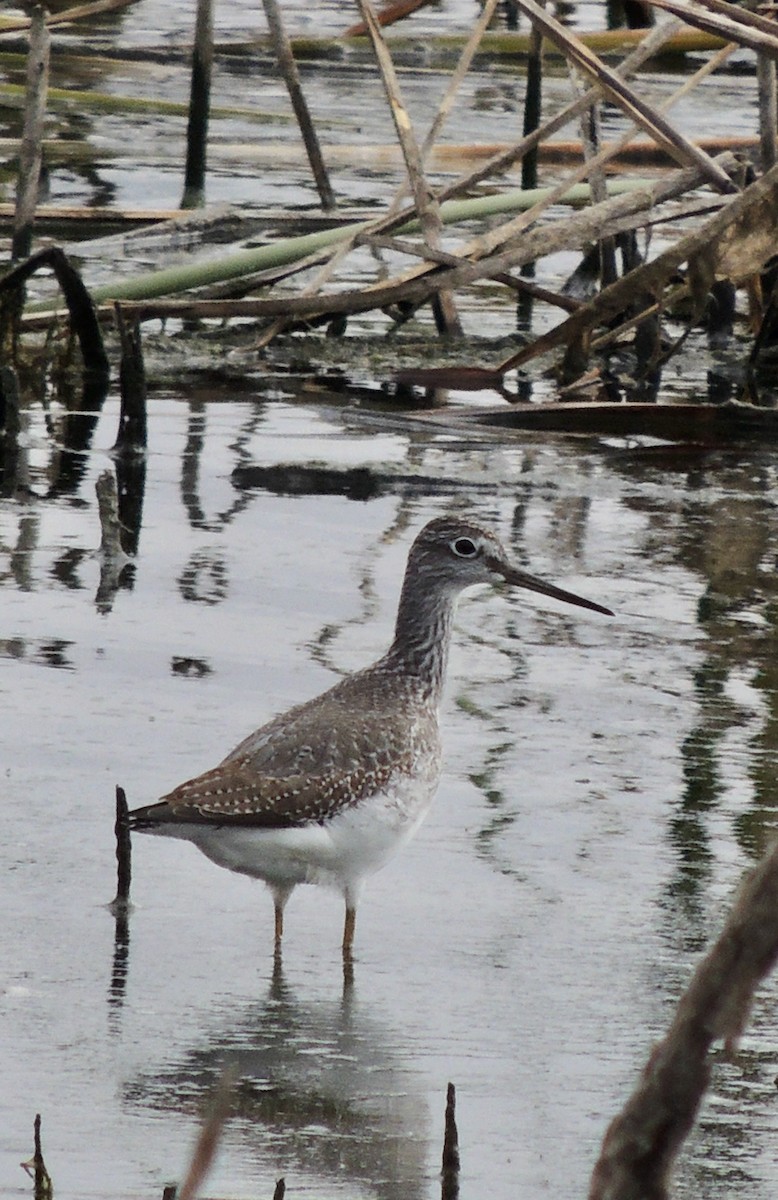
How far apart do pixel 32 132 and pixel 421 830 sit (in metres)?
4.77

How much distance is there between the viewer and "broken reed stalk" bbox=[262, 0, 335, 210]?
1184cm

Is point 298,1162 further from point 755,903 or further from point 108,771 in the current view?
point 755,903

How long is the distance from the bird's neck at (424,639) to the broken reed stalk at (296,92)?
6.59 meters

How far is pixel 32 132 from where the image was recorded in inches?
361

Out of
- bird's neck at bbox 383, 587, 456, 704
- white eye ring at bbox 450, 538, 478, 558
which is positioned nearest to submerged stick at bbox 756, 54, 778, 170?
white eye ring at bbox 450, 538, 478, 558

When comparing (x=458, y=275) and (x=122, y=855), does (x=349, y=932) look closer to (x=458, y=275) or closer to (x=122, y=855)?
(x=122, y=855)

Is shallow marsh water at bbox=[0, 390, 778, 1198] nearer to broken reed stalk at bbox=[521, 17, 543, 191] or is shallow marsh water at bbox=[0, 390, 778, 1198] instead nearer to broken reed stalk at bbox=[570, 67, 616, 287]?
broken reed stalk at bbox=[570, 67, 616, 287]

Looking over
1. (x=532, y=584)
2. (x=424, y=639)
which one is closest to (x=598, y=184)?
(x=532, y=584)

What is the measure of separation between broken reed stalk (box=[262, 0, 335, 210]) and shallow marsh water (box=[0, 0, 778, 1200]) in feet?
9.56

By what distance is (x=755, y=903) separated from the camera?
1218 mm

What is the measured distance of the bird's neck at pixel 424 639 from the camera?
223 inches

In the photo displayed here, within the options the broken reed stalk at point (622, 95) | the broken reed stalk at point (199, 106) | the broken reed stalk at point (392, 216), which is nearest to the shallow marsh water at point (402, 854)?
the broken reed stalk at point (392, 216)

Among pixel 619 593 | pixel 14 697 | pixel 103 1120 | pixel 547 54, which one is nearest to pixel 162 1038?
pixel 103 1120

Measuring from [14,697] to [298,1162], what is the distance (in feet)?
8.74
